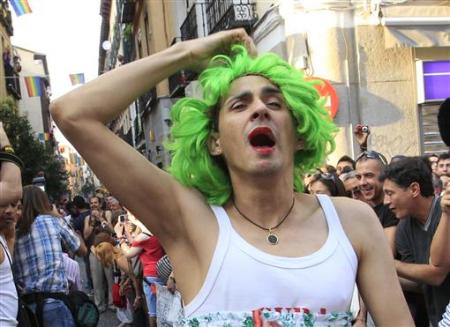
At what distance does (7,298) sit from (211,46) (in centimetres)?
191

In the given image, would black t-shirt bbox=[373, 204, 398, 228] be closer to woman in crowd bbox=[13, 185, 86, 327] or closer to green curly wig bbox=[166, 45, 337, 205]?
green curly wig bbox=[166, 45, 337, 205]

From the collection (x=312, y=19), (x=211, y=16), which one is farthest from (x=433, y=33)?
(x=211, y=16)

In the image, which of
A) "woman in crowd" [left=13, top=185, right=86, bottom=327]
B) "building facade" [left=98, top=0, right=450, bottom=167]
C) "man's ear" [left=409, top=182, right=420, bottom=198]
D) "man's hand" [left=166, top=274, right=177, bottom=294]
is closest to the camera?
"man's ear" [left=409, top=182, right=420, bottom=198]

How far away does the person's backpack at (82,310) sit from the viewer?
3.98m

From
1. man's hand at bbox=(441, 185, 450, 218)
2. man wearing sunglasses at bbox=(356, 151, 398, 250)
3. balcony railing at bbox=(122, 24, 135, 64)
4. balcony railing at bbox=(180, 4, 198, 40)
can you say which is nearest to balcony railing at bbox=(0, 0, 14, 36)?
balcony railing at bbox=(122, 24, 135, 64)

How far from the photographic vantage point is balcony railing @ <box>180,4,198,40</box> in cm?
1490

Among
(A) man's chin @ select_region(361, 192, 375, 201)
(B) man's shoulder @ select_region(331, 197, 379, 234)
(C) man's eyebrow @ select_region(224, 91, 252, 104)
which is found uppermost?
(C) man's eyebrow @ select_region(224, 91, 252, 104)

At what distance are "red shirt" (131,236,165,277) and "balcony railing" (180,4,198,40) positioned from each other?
1032 cm

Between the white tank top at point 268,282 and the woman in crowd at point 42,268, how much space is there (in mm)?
2626

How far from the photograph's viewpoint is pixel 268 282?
148cm

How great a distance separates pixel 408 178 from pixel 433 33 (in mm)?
6437

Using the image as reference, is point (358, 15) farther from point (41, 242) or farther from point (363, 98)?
point (41, 242)

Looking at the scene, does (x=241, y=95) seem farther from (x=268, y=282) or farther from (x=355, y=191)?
(x=355, y=191)

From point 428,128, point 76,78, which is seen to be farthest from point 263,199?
point 76,78
